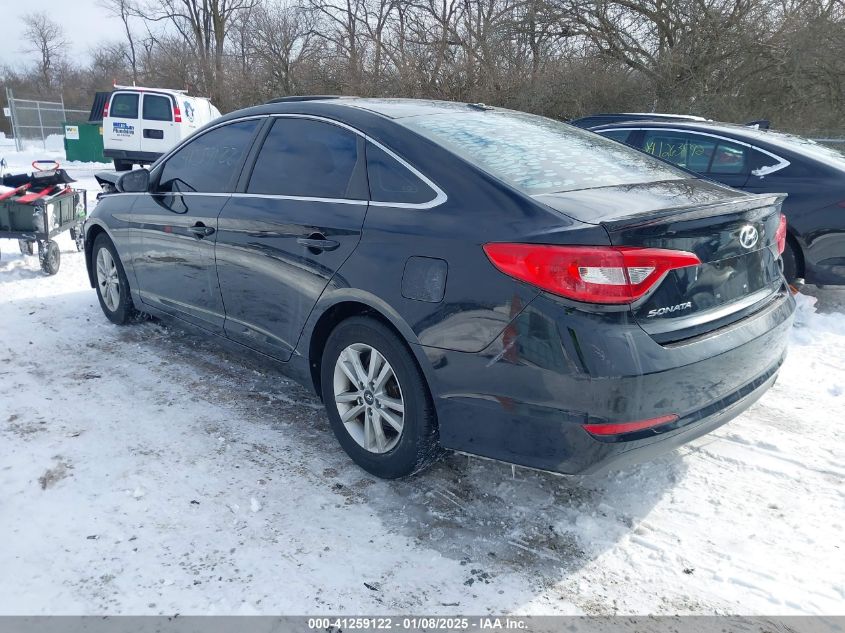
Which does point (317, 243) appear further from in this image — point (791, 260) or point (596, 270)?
point (791, 260)

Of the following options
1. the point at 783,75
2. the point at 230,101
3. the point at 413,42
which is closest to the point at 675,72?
the point at 783,75

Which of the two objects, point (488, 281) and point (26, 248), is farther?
point (26, 248)

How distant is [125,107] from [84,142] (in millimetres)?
6637

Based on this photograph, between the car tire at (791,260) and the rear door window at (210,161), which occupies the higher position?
the rear door window at (210,161)

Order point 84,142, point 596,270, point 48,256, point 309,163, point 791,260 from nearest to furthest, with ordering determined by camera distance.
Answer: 1. point 596,270
2. point 309,163
3. point 791,260
4. point 48,256
5. point 84,142

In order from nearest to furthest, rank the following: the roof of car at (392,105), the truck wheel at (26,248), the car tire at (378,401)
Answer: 1. the car tire at (378,401)
2. the roof of car at (392,105)
3. the truck wheel at (26,248)

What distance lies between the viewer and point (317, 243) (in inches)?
122

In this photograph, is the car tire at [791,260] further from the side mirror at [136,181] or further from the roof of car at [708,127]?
the side mirror at [136,181]

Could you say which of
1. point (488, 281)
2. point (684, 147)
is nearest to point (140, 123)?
point (684, 147)

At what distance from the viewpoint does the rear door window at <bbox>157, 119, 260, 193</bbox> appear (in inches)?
149

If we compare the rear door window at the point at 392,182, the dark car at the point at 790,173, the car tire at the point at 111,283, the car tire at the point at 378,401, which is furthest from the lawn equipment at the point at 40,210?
the dark car at the point at 790,173

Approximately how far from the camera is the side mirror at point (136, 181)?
14.9 feet

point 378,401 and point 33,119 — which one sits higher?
point 33,119

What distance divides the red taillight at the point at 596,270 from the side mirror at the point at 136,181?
Answer: 3270mm
